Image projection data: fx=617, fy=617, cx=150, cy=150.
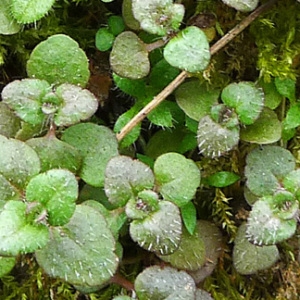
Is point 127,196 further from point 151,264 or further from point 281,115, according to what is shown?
point 281,115

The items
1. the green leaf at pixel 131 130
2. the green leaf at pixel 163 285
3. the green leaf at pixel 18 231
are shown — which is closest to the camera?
the green leaf at pixel 18 231

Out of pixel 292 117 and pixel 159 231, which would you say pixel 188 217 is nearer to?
pixel 159 231

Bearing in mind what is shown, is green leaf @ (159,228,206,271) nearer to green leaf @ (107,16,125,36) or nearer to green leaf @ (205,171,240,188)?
green leaf @ (205,171,240,188)

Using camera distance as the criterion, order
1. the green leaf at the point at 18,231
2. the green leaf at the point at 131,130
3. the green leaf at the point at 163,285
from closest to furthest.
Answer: the green leaf at the point at 18,231
the green leaf at the point at 163,285
the green leaf at the point at 131,130

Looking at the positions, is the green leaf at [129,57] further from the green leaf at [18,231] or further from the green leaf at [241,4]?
the green leaf at [18,231]

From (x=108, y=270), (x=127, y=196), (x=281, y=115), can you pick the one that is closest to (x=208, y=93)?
(x=281, y=115)

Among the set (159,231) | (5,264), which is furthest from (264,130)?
(5,264)

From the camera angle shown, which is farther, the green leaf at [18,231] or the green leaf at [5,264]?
the green leaf at [5,264]

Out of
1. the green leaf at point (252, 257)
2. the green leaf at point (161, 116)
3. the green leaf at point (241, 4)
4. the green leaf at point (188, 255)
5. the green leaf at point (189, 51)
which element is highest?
the green leaf at point (241, 4)

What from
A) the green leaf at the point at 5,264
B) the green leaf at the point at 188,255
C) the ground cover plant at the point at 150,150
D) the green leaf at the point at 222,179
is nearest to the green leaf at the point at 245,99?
the ground cover plant at the point at 150,150
